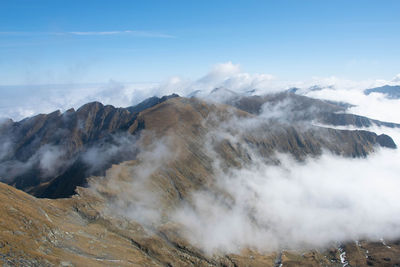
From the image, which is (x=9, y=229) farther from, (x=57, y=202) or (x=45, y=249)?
(x=57, y=202)

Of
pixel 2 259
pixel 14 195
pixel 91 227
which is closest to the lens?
pixel 2 259

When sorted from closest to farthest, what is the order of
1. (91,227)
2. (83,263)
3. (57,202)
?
(83,263)
(91,227)
(57,202)

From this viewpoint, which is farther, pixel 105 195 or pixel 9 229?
pixel 105 195

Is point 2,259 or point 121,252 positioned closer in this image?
point 2,259

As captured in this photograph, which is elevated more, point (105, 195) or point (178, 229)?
point (105, 195)

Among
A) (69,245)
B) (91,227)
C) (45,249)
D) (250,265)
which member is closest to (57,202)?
(91,227)

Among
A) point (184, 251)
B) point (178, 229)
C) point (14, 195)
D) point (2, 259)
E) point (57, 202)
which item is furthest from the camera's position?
point (178, 229)

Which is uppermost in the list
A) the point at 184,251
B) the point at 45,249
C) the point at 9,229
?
the point at 9,229

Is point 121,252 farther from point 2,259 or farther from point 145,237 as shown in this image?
point 2,259

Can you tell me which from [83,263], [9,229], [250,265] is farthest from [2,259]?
[250,265]
